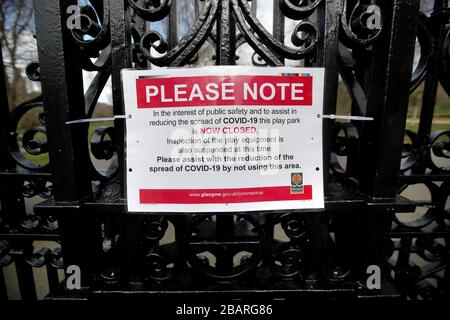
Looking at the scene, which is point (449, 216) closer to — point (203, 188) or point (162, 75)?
point (203, 188)

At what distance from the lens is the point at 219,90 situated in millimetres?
1156

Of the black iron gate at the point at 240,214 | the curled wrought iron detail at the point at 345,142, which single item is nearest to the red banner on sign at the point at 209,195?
the black iron gate at the point at 240,214

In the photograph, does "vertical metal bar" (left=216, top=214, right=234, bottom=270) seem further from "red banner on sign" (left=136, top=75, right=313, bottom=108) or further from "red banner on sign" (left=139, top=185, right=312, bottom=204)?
"red banner on sign" (left=136, top=75, right=313, bottom=108)

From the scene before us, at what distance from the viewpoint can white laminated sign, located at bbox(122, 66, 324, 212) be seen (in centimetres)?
116

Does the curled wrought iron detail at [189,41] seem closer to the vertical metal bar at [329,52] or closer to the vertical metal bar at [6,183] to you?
the vertical metal bar at [329,52]

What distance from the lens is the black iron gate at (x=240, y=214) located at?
45.8 inches

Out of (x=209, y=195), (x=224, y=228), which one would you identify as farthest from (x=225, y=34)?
(x=224, y=228)

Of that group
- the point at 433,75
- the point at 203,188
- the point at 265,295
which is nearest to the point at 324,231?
the point at 265,295

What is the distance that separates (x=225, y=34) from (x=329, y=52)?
51cm

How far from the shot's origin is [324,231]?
1.32 meters

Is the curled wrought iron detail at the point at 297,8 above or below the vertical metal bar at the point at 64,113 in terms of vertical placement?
above

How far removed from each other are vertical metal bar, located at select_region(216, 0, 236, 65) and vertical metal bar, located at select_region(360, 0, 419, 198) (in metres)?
0.74

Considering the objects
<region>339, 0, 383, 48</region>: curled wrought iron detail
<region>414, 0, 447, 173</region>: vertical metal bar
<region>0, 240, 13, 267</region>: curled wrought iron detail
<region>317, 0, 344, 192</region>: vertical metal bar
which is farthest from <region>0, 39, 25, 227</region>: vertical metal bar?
<region>414, 0, 447, 173</region>: vertical metal bar

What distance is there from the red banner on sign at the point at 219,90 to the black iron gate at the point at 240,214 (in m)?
0.10
